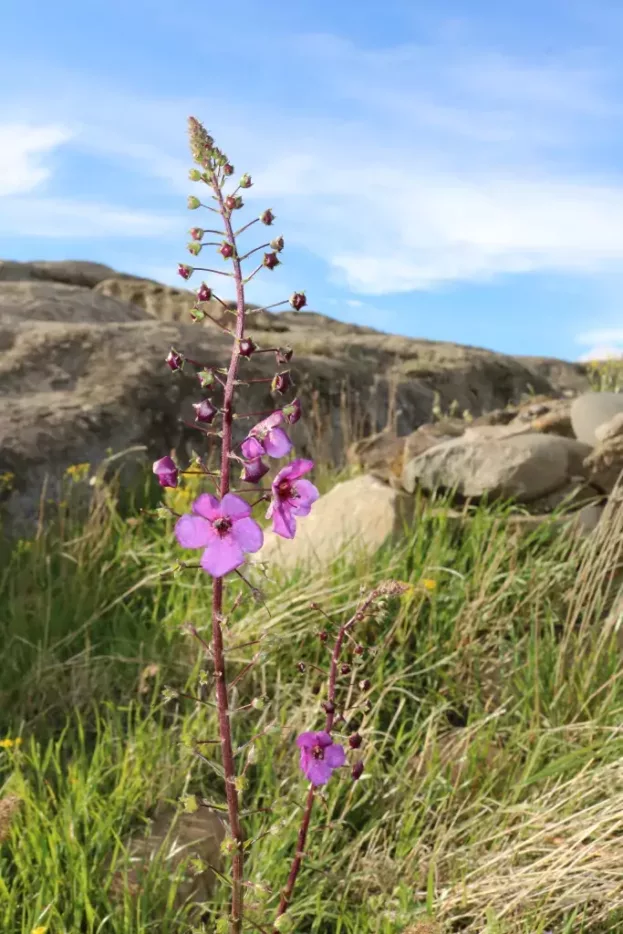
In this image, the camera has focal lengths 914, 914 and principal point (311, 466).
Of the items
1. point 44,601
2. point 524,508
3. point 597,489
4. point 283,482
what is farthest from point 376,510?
point 283,482

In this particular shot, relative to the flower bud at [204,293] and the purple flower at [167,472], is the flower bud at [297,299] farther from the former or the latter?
the purple flower at [167,472]

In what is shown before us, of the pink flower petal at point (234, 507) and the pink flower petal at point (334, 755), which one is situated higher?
the pink flower petal at point (234, 507)

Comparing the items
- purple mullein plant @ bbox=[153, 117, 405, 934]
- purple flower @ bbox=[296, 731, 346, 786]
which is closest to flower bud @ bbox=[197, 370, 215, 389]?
purple mullein plant @ bbox=[153, 117, 405, 934]

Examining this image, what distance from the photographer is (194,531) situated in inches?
61.7

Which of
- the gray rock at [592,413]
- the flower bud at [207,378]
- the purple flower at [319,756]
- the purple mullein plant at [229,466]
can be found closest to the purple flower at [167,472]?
the purple mullein plant at [229,466]

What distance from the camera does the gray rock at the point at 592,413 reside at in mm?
5125

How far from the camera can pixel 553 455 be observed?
471cm

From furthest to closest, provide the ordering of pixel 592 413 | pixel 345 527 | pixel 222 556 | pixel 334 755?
pixel 592 413 → pixel 345 527 → pixel 334 755 → pixel 222 556

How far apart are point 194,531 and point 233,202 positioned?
0.62 meters

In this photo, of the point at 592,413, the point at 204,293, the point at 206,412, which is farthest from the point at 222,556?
the point at 592,413

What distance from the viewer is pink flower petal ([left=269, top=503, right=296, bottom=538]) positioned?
5.57 feet

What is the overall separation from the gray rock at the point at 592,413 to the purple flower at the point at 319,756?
11.7 ft

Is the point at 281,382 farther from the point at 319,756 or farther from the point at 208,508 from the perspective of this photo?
the point at 319,756

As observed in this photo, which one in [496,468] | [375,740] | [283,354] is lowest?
[375,740]
